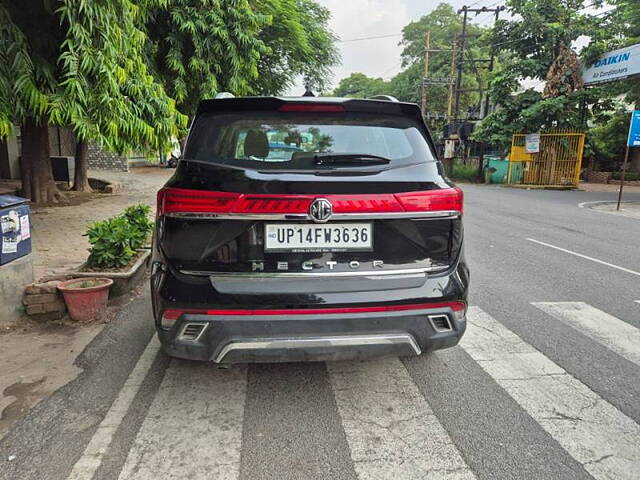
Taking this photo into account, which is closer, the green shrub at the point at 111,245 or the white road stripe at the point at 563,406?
the white road stripe at the point at 563,406

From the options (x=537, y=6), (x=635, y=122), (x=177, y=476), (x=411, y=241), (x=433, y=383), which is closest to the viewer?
(x=177, y=476)

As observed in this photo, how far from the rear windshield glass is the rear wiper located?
4 cm

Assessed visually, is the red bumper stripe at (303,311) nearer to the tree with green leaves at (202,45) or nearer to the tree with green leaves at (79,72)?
the tree with green leaves at (79,72)

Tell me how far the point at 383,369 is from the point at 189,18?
7.74 metres

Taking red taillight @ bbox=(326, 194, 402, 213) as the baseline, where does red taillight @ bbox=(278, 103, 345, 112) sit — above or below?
above

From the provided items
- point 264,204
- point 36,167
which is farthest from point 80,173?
point 264,204

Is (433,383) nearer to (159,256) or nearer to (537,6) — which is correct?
(159,256)

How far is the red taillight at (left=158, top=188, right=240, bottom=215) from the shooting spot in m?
2.38

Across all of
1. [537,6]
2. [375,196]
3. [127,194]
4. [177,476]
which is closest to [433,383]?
[375,196]

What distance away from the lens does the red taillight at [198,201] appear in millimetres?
2385

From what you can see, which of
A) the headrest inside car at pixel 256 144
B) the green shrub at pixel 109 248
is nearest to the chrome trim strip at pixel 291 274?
the headrest inside car at pixel 256 144

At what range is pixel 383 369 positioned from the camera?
3287 millimetres

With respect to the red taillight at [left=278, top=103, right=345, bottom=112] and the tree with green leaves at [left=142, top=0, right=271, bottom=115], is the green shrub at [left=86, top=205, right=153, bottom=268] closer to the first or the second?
the red taillight at [left=278, top=103, right=345, bottom=112]

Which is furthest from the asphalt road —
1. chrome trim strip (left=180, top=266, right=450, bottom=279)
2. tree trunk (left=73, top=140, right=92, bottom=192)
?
tree trunk (left=73, top=140, right=92, bottom=192)
